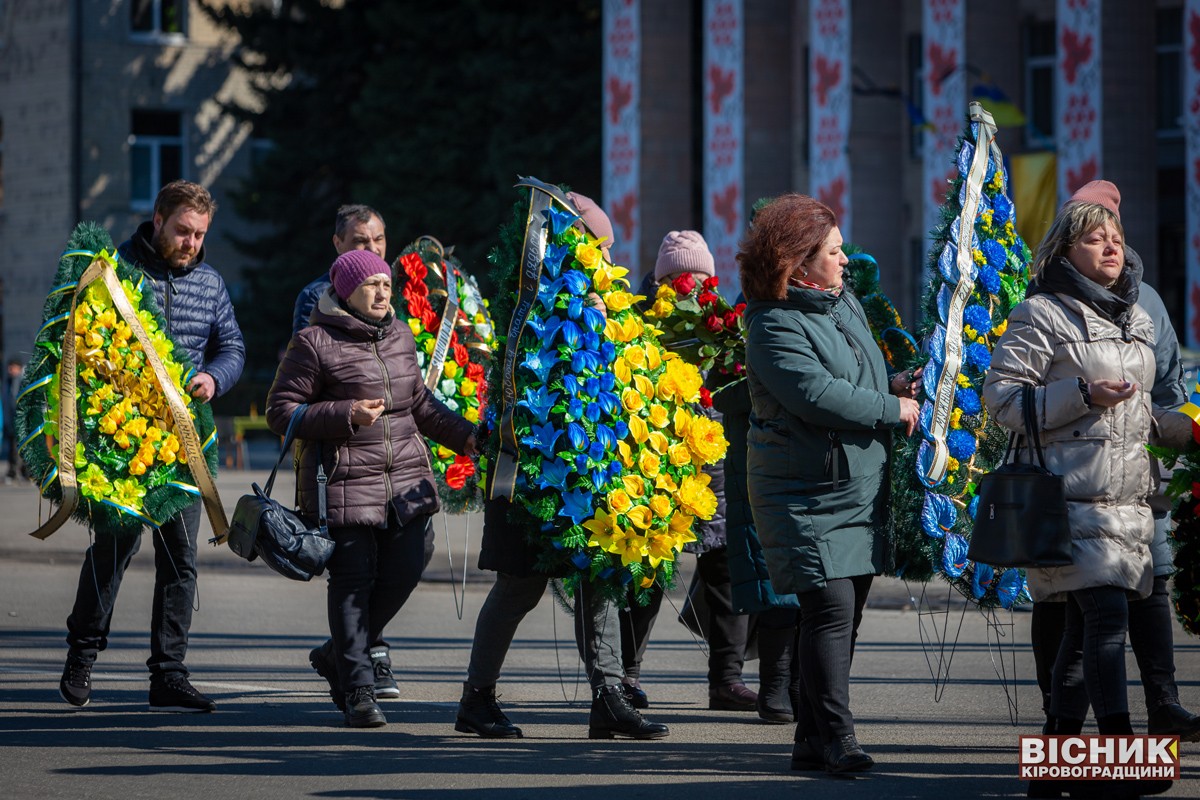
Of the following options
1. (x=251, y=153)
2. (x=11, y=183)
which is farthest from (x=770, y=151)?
(x=11, y=183)

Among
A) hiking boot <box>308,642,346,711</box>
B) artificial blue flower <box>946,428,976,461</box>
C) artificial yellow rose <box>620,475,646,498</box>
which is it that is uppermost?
artificial blue flower <box>946,428,976,461</box>

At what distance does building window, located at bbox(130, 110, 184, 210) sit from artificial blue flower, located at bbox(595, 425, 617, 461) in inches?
1569

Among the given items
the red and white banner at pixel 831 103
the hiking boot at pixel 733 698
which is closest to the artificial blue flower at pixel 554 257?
the hiking boot at pixel 733 698

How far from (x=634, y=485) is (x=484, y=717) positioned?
3.59ft

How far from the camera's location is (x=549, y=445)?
7055 millimetres

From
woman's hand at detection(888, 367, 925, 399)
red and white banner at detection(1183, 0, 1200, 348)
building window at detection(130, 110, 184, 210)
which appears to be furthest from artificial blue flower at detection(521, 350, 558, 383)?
building window at detection(130, 110, 184, 210)

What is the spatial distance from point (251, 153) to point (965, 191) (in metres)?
40.3

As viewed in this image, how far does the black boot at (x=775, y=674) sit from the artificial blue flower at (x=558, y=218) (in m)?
1.82

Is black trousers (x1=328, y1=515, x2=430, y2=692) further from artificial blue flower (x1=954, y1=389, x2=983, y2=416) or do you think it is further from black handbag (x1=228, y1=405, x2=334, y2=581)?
artificial blue flower (x1=954, y1=389, x2=983, y2=416)

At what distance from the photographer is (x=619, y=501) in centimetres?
702

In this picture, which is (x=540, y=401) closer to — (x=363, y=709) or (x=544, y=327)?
(x=544, y=327)

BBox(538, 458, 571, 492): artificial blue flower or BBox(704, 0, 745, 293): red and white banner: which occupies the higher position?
BBox(704, 0, 745, 293): red and white banner

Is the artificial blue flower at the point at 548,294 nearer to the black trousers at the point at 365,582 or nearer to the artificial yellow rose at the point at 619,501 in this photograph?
the artificial yellow rose at the point at 619,501

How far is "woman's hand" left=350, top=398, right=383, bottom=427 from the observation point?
7.25 metres
